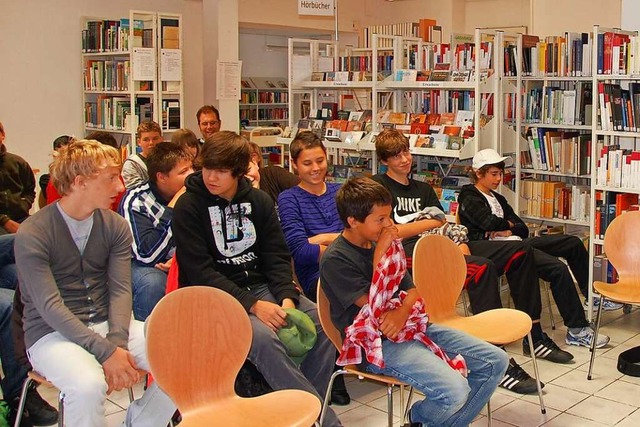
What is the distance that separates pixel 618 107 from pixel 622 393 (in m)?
1.96

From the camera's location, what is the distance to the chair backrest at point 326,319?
315cm

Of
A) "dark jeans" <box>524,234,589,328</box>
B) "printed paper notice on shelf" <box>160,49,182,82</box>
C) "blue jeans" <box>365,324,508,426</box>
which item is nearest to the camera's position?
"blue jeans" <box>365,324,508,426</box>

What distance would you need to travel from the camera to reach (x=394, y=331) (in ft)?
10.0

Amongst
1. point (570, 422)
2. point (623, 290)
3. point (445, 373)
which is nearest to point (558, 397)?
point (570, 422)

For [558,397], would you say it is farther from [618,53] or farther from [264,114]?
[264,114]

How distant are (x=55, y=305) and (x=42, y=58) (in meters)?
6.18

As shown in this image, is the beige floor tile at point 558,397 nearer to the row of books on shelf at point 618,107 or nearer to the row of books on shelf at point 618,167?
the row of books on shelf at point 618,167

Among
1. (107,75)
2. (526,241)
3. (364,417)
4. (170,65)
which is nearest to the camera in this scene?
(364,417)

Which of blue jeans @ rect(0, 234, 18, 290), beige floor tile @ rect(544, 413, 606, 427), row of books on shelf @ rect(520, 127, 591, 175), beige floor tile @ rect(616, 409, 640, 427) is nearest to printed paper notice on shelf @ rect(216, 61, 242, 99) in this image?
row of books on shelf @ rect(520, 127, 591, 175)

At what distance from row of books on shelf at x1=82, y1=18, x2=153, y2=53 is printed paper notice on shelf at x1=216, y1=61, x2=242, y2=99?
1.35 metres

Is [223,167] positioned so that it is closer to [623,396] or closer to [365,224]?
[365,224]

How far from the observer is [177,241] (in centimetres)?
335

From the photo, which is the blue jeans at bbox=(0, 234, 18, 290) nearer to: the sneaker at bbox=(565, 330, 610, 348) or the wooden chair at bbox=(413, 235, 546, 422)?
the wooden chair at bbox=(413, 235, 546, 422)

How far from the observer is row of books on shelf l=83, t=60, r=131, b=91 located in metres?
7.91
